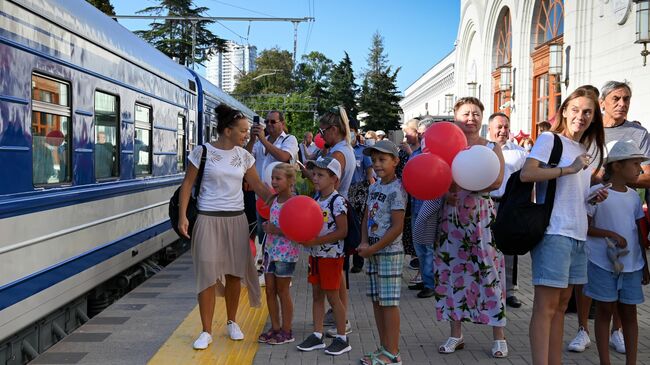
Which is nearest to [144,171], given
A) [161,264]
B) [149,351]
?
[161,264]

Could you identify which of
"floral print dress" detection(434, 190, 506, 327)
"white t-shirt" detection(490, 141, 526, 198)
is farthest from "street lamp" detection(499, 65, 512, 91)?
"floral print dress" detection(434, 190, 506, 327)

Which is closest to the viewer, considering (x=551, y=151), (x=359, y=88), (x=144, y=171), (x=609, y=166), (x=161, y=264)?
(x=551, y=151)

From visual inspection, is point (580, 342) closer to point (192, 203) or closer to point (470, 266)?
point (470, 266)

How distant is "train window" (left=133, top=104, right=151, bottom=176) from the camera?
818cm

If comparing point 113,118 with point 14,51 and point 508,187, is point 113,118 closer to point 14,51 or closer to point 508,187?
point 14,51

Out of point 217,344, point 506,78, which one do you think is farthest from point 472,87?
point 217,344

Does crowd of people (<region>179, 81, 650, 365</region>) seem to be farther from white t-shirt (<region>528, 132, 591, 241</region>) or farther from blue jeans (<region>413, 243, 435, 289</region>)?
blue jeans (<region>413, 243, 435, 289</region>)

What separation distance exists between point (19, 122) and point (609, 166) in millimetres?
4193

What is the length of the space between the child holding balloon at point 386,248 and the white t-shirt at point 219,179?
1.19 m

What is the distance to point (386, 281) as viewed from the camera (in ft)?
15.8

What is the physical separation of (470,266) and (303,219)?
4.60 feet

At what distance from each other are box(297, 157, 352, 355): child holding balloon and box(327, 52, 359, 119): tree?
63.2m

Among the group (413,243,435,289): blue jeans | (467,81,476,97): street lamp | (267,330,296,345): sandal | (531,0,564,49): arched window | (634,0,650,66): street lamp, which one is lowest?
(267,330,296,345): sandal

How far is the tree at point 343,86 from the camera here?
69.6 meters
